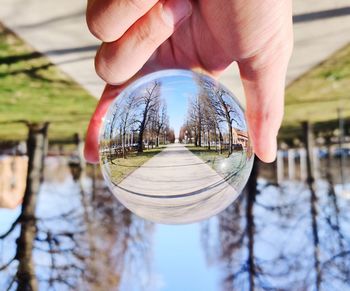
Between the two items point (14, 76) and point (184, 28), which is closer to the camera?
point (184, 28)

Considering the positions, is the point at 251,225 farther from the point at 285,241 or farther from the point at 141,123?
the point at 141,123

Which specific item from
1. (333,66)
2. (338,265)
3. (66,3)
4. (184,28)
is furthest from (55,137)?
(184,28)

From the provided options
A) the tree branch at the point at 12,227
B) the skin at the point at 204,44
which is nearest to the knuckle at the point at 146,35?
the skin at the point at 204,44

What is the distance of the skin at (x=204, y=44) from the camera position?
46cm

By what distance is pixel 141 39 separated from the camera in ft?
1.60

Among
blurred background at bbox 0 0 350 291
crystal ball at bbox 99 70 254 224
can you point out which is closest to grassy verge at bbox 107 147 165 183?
crystal ball at bbox 99 70 254 224

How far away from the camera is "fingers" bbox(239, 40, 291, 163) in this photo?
600mm

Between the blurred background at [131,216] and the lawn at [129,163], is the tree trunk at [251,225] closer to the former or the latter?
the blurred background at [131,216]

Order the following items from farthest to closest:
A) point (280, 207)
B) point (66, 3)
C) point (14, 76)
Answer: point (280, 207) < point (14, 76) < point (66, 3)

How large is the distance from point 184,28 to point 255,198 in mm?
2237

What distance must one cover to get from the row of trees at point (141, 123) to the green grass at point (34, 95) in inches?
71.2

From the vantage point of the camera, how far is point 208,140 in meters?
0.54

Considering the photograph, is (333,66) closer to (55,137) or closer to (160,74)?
(55,137)

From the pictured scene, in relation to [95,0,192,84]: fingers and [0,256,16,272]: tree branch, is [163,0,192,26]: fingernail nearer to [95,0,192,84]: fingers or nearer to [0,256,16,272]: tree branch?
[95,0,192,84]: fingers
